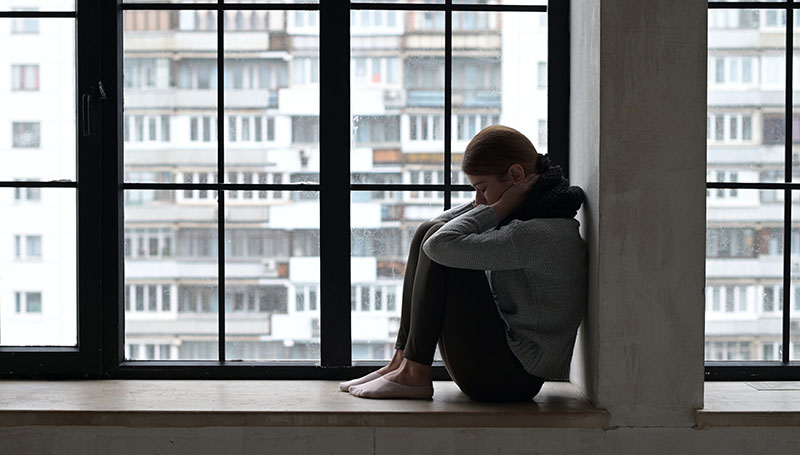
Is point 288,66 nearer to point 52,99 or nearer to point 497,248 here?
point 52,99

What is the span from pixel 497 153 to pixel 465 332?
52 cm

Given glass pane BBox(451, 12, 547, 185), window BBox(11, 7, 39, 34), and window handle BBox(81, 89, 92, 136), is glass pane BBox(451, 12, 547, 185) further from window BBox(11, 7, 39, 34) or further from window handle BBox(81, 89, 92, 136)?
window BBox(11, 7, 39, 34)

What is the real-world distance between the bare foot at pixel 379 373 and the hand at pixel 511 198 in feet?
1.80

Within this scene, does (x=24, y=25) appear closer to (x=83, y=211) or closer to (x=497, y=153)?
(x=83, y=211)

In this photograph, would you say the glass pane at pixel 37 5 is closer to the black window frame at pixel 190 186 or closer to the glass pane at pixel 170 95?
the black window frame at pixel 190 186

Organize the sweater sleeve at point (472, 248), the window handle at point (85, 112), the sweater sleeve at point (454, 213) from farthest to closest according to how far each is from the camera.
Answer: the window handle at point (85, 112), the sweater sleeve at point (454, 213), the sweater sleeve at point (472, 248)

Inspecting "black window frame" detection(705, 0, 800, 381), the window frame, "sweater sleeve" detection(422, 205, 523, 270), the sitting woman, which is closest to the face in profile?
the sitting woman

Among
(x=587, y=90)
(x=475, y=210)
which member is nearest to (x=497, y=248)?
(x=475, y=210)

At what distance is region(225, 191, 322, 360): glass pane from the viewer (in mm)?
3098

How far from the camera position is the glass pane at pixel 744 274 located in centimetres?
309

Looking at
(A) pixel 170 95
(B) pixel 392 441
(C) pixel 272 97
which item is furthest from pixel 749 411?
(A) pixel 170 95

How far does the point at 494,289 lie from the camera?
2621 mm

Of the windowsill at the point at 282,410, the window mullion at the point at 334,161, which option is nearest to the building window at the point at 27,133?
the windowsill at the point at 282,410

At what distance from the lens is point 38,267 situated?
3.10 metres
